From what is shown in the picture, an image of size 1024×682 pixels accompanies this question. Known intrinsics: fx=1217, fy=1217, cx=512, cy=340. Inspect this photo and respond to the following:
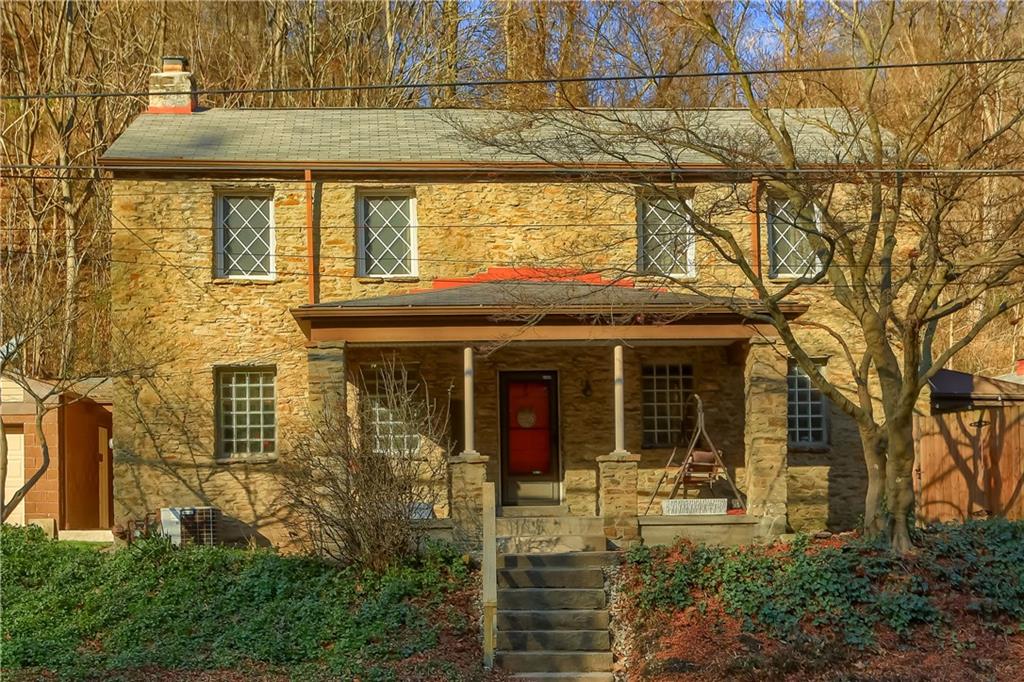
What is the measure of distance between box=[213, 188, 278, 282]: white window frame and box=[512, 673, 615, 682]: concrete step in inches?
340

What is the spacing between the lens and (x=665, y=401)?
19453 mm

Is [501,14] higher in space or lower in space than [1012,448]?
higher

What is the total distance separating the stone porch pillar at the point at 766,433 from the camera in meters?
16.9

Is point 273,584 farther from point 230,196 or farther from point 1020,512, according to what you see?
point 1020,512

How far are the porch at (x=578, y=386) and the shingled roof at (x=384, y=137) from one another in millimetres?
2533

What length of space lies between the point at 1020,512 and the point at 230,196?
12.7 meters

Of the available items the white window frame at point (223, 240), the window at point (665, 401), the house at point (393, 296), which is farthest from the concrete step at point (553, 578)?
the white window frame at point (223, 240)

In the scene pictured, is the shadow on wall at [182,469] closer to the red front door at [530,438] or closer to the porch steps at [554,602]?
the red front door at [530,438]

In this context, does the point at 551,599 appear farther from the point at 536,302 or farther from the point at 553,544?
the point at 536,302

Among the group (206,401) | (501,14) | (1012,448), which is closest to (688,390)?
(1012,448)

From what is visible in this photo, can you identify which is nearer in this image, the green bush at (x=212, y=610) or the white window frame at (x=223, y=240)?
the green bush at (x=212, y=610)

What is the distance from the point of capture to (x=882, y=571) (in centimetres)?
1342

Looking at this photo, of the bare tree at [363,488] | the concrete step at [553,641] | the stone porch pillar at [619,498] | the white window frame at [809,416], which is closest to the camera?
→ the concrete step at [553,641]

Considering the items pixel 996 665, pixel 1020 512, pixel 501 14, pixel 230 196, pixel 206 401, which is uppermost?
pixel 501 14
